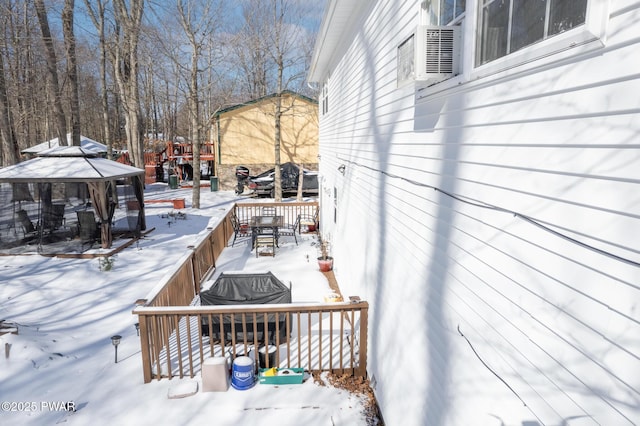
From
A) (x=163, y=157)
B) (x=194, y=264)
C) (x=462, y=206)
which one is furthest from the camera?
(x=163, y=157)

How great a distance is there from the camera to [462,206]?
2547 millimetres

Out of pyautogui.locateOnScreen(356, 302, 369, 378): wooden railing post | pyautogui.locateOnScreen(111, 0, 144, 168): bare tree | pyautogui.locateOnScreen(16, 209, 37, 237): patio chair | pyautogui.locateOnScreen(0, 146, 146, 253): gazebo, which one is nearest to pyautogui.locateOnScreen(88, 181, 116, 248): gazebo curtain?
pyautogui.locateOnScreen(0, 146, 146, 253): gazebo

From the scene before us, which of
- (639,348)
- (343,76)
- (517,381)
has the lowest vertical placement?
(517,381)

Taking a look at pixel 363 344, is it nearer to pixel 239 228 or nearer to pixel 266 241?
pixel 266 241

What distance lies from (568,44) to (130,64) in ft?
68.9

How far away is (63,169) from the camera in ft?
31.3

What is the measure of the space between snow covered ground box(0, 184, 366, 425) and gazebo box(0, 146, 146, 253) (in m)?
1.67

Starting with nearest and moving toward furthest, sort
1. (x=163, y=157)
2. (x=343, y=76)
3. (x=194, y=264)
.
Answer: (x=194, y=264)
(x=343, y=76)
(x=163, y=157)

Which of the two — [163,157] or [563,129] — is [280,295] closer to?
[563,129]

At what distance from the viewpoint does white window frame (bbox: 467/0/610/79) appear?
1.41 meters

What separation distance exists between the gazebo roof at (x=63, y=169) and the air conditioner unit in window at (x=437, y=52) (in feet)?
29.1

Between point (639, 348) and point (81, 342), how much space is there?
631 cm

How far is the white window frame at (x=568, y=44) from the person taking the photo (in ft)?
4.62

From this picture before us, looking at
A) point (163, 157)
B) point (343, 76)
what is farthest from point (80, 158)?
point (163, 157)
